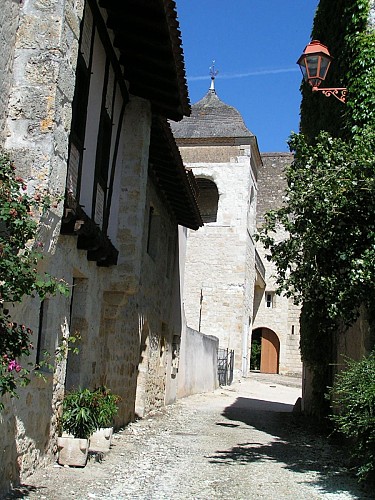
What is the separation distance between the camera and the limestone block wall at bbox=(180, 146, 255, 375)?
26.7 metres

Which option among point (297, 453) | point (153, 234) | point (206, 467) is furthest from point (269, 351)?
point (206, 467)

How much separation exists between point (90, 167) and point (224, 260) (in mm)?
19574

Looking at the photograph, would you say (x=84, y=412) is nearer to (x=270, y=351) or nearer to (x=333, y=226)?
(x=333, y=226)

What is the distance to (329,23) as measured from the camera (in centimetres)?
1201

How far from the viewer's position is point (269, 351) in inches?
1348

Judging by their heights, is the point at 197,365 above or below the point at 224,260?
below

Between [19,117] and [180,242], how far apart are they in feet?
36.4

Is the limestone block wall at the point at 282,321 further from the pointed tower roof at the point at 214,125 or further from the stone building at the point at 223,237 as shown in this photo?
the pointed tower roof at the point at 214,125

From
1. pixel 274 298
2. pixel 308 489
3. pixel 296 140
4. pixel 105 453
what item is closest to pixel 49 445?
pixel 105 453

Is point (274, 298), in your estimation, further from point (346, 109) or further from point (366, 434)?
point (366, 434)

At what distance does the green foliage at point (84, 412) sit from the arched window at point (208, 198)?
70.4 ft

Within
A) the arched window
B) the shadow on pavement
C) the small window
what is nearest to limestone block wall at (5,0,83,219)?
the shadow on pavement

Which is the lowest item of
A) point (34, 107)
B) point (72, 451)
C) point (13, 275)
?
point (72, 451)

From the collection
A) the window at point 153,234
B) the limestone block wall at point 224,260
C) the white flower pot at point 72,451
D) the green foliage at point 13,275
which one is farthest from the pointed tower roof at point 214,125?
the green foliage at point 13,275
